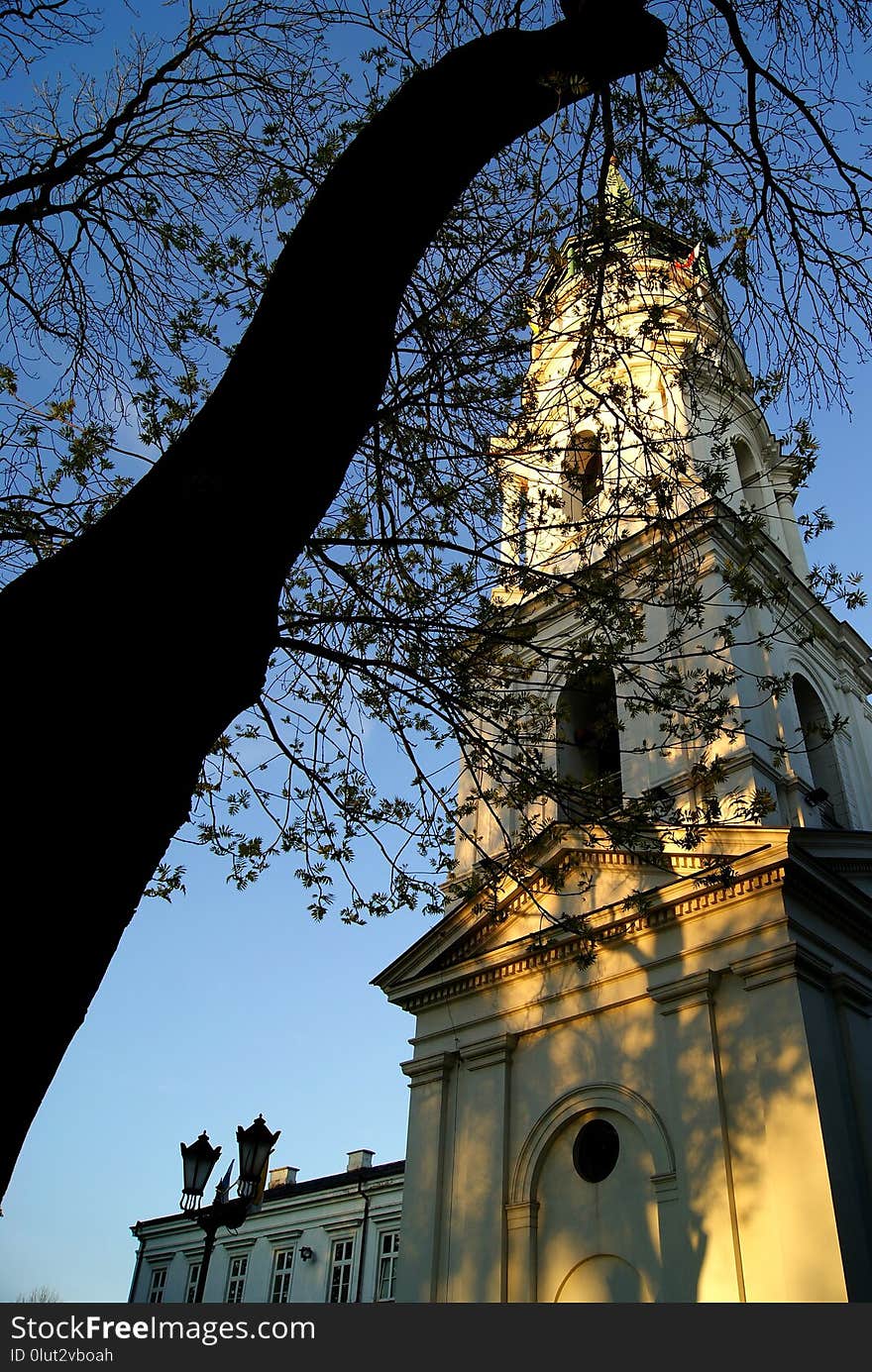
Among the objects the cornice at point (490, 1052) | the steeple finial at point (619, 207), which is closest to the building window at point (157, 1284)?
the cornice at point (490, 1052)

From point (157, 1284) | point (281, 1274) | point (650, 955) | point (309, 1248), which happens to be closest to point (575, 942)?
point (650, 955)

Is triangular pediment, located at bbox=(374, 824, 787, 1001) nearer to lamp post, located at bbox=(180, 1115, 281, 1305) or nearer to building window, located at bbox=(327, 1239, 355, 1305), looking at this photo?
lamp post, located at bbox=(180, 1115, 281, 1305)

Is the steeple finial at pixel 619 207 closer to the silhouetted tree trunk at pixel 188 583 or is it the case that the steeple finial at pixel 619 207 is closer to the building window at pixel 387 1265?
the silhouetted tree trunk at pixel 188 583

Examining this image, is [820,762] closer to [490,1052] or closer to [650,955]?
[650,955]

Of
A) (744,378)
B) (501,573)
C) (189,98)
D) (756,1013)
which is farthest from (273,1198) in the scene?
(189,98)

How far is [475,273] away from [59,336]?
320cm

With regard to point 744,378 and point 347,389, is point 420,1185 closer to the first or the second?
point 347,389

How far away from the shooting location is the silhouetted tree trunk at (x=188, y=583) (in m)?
2.36

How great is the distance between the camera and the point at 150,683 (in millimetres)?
2674

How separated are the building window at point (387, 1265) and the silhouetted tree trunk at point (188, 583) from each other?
89.5 feet

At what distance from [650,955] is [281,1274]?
22.0m

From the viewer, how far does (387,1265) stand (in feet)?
87.6

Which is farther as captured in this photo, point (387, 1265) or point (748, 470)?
point (387, 1265)

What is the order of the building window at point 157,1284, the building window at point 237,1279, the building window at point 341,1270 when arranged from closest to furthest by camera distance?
the building window at point 341,1270 → the building window at point 237,1279 → the building window at point 157,1284
